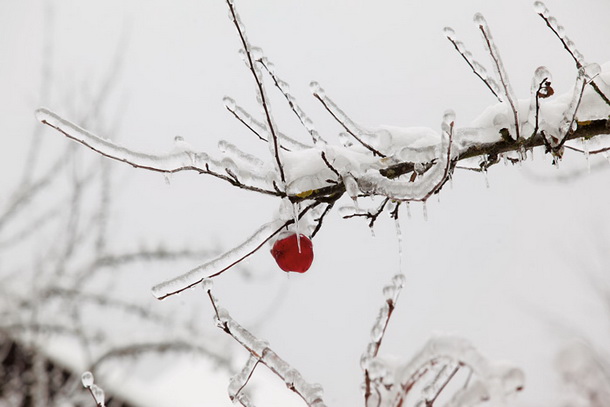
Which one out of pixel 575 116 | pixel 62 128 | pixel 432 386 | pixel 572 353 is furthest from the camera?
pixel 572 353

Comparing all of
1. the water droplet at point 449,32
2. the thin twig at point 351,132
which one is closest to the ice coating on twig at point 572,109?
the water droplet at point 449,32

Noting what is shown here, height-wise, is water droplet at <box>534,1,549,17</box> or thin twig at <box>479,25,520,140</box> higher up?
water droplet at <box>534,1,549,17</box>

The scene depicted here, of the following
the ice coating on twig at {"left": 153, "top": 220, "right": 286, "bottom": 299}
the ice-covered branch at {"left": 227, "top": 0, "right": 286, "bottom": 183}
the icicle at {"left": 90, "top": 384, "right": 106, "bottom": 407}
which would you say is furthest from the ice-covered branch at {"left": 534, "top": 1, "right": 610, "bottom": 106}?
the icicle at {"left": 90, "top": 384, "right": 106, "bottom": 407}

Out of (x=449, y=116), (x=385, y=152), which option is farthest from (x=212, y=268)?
(x=449, y=116)

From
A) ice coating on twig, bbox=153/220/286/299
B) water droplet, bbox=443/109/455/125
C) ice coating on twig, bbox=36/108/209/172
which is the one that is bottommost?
ice coating on twig, bbox=153/220/286/299

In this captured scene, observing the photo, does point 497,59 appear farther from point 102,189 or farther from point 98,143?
point 102,189

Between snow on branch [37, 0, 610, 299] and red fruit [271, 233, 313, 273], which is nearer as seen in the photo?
snow on branch [37, 0, 610, 299]

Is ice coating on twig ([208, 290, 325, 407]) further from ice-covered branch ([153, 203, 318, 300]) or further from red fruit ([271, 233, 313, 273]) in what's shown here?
red fruit ([271, 233, 313, 273])

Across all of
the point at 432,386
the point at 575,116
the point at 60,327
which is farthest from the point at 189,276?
the point at 60,327
